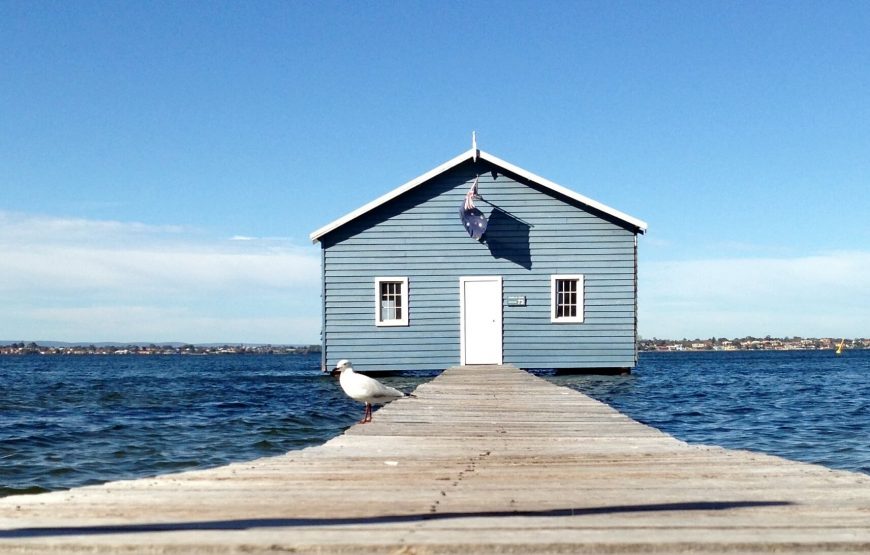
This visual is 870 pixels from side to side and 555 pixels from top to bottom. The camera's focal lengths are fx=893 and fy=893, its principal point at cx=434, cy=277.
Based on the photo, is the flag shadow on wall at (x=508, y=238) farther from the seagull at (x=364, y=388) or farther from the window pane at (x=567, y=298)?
the seagull at (x=364, y=388)

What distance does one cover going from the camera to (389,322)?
21.0m

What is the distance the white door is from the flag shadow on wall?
63 cm

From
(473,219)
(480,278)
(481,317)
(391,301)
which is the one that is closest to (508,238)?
(473,219)

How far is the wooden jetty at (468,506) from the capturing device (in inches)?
119

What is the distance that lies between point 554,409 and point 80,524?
6.47 m

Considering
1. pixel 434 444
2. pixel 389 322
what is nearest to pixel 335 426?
pixel 434 444

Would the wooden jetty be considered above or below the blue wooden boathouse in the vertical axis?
below

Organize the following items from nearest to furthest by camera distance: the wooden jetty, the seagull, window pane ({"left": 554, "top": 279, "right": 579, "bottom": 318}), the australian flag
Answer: the wooden jetty
the seagull
the australian flag
window pane ({"left": 554, "top": 279, "right": 579, "bottom": 318})

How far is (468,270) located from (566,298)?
2.43m

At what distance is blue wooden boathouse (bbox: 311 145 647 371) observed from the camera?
20969mm

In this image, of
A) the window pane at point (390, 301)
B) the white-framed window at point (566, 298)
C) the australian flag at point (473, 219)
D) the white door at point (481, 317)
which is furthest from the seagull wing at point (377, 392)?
the white-framed window at point (566, 298)

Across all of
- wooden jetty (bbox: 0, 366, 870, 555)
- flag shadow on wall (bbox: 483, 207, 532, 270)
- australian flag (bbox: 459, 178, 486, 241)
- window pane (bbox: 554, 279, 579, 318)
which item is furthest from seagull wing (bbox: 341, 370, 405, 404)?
window pane (bbox: 554, 279, 579, 318)

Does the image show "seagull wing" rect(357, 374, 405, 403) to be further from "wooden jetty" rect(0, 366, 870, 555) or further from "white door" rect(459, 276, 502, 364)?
"white door" rect(459, 276, 502, 364)

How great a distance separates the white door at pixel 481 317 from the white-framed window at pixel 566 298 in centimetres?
127
